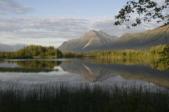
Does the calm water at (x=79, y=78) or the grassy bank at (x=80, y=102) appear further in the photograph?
the calm water at (x=79, y=78)

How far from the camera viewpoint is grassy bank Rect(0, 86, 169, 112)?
13219 mm

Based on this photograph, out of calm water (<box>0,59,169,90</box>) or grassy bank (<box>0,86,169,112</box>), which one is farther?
calm water (<box>0,59,169,90</box>)

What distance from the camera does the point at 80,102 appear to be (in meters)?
15.0

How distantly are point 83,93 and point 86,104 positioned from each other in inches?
88.3

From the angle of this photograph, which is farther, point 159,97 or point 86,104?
point 159,97

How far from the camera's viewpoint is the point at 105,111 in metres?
13.2

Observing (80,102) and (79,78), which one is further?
(79,78)

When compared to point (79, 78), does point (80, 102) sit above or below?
above

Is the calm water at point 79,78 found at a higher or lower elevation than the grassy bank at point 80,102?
lower

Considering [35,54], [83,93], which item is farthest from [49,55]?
[83,93]

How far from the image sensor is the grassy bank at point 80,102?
1322 centimetres

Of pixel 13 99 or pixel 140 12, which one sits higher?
pixel 140 12

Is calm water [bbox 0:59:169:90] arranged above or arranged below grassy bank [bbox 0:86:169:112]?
below

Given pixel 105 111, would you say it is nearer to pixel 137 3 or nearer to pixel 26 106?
pixel 26 106
